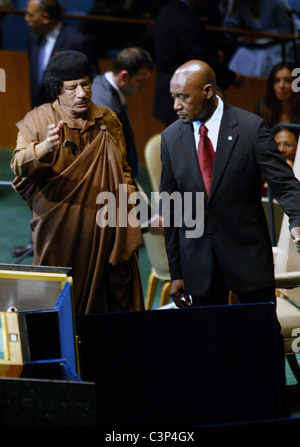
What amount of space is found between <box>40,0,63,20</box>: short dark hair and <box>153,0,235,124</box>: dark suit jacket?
0.78m

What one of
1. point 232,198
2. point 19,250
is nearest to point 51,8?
point 19,250

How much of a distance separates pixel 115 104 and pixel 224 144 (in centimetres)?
65

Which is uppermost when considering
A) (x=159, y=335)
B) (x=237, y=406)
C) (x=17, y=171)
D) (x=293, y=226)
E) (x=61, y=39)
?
(x=61, y=39)

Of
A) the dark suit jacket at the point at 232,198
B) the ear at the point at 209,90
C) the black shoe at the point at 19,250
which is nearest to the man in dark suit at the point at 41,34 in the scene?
the black shoe at the point at 19,250

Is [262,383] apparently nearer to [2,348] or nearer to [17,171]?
[2,348]

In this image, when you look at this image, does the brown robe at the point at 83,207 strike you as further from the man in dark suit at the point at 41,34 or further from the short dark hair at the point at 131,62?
the man in dark suit at the point at 41,34

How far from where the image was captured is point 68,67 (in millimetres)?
2973

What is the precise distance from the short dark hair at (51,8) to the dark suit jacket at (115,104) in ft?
5.76

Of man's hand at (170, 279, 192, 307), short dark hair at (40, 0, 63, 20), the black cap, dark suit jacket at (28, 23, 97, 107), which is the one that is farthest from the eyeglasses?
the black cap

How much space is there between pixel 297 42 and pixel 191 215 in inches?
165

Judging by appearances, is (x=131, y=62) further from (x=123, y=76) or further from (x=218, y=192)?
(x=218, y=192)

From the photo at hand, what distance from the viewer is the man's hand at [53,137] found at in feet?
9.42

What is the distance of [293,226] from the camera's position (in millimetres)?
2955
